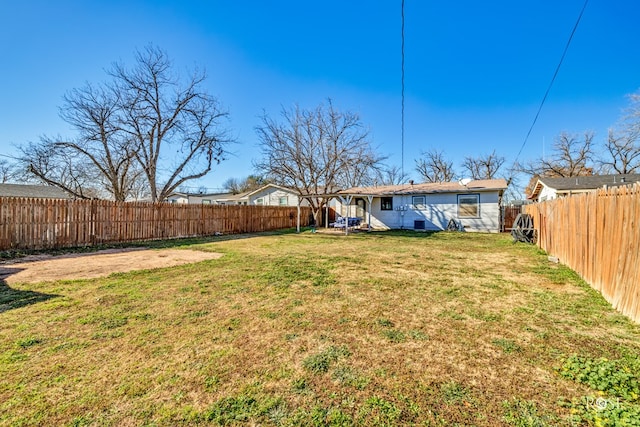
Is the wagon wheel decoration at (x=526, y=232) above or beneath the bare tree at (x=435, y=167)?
beneath

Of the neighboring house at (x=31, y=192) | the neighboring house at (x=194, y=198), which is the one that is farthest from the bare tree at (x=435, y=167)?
the neighboring house at (x=31, y=192)

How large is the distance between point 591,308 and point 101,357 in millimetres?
5521

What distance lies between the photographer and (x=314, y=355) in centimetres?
255

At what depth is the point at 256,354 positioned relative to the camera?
2.56m

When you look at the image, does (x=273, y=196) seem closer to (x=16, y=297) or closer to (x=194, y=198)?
(x=194, y=198)

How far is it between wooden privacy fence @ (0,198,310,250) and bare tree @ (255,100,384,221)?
4548mm

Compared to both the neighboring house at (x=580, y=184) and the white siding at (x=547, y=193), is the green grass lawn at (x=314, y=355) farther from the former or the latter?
the white siding at (x=547, y=193)

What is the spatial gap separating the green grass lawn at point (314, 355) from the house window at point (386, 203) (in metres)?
13.5

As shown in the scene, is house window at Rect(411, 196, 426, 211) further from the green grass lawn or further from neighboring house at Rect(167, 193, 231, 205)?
neighboring house at Rect(167, 193, 231, 205)

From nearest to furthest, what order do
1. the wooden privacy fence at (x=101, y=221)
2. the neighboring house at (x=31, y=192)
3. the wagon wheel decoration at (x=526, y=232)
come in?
the wooden privacy fence at (x=101, y=221), the wagon wheel decoration at (x=526, y=232), the neighboring house at (x=31, y=192)

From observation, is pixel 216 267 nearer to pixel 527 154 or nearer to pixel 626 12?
pixel 626 12

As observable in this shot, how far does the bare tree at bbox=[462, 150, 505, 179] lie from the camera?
33219 mm

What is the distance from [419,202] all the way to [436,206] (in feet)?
3.32

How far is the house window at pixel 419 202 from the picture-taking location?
17250 mm
